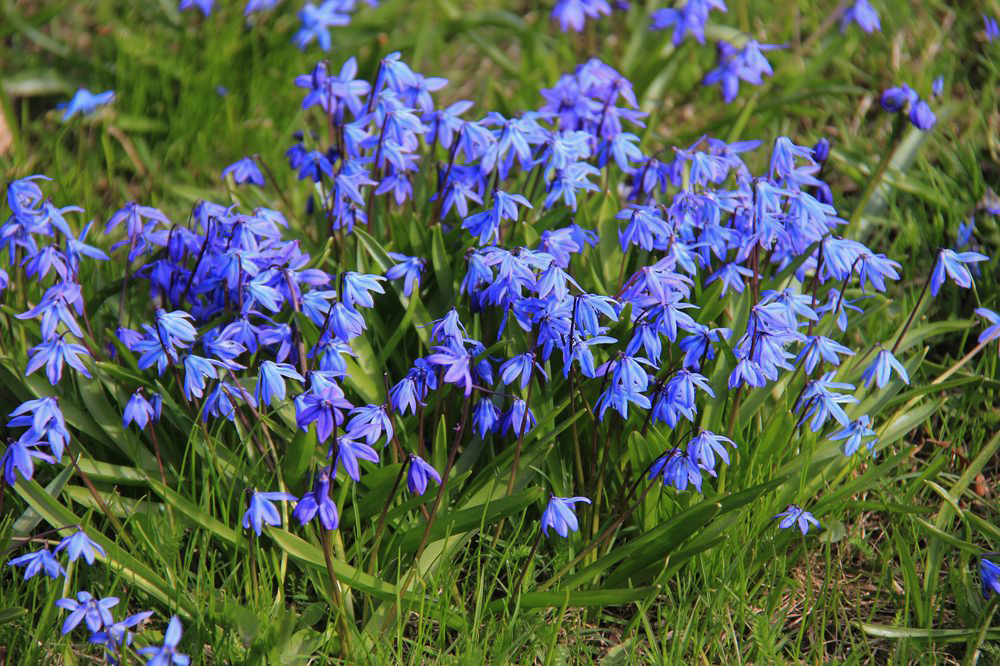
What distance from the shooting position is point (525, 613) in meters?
2.65

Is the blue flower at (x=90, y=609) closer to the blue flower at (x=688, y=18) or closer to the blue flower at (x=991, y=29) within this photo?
the blue flower at (x=688, y=18)

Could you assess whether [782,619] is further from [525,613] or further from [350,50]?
[350,50]

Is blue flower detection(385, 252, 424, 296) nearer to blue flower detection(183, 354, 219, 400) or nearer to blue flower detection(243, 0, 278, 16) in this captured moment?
blue flower detection(183, 354, 219, 400)

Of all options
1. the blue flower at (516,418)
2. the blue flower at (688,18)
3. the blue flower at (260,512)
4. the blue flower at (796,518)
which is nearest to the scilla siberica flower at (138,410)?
the blue flower at (260,512)

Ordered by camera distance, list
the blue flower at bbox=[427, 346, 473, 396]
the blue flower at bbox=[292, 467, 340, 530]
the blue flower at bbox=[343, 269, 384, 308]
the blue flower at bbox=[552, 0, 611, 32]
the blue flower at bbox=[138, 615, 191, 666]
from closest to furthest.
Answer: the blue flower at bbox=[138, 615, 191, 666] < the blue flower at bbox=[292, 467, 340, 530] < the blue flower at bbox=[427, 346, 473, 396] < the blue flower at bbox=[343, 269, 384, 308] < the blue flower at bbox=[552, 0, 611, 32]

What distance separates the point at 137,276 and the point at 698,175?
1763 mm

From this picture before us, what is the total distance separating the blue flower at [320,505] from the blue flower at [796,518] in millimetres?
1175

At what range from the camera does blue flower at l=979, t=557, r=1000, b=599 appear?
2.52 m

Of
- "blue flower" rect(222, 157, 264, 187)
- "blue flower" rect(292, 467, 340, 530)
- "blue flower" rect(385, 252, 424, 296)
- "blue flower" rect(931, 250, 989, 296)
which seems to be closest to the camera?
"blue flower" rect(292, 467, 340, 530)

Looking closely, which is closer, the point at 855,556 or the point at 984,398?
the point at 855,556

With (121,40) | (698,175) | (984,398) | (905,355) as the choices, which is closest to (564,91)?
(698,175)

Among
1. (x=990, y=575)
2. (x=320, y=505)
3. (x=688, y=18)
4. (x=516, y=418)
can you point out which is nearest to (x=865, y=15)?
(x=688, y=18)

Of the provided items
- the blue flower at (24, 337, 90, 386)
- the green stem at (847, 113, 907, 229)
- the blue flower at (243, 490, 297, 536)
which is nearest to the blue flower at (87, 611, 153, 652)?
the blue flower at (243, 490, 297, 536)

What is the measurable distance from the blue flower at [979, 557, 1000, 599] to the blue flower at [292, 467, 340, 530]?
1.62 m
